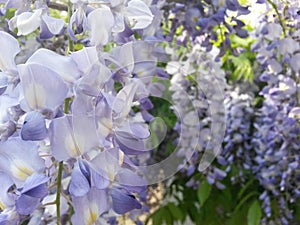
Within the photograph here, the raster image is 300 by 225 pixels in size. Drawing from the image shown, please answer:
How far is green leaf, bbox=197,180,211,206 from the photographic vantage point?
5.40ft

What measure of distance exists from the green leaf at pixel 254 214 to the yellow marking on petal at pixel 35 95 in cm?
116

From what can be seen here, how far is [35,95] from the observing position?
494 mm

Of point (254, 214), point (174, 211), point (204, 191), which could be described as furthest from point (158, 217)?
point (254, 214)

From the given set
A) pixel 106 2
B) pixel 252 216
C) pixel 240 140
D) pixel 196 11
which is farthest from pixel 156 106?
pixel 106 2

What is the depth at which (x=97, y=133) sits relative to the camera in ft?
1.65

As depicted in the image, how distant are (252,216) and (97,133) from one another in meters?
1.17

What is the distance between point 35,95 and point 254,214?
47.6 inches

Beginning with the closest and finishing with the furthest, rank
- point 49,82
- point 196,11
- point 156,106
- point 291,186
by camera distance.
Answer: point 49,82, point 196,11, point 291,186, point 156,106

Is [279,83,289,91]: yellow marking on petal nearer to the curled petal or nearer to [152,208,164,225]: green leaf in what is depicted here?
[152,208,164,225]: green leaf

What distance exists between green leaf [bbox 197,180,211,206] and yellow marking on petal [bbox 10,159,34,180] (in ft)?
3.83

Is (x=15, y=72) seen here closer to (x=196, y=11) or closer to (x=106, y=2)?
(x=106, y=2)

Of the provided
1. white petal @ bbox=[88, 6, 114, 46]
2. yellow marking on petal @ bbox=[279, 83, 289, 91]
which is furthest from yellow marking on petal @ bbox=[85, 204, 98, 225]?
yellow marking on petal @ bbox=[279, 83, 289, 91]

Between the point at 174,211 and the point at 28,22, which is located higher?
the point at 28,22

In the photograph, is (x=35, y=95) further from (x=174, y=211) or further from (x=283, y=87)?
(x=174, y=211)
